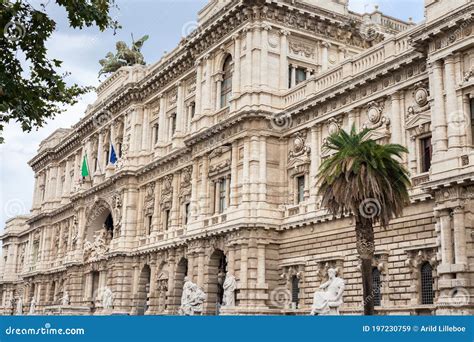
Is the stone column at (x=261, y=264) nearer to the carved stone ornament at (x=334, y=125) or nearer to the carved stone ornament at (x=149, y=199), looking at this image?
the carved stone ornament at (x=334, y=125)

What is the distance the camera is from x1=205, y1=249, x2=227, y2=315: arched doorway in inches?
1347

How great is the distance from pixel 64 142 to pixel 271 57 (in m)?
35.4

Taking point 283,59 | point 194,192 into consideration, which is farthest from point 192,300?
point 283,59

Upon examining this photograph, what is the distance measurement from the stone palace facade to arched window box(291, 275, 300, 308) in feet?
0.28

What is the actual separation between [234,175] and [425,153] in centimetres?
1115

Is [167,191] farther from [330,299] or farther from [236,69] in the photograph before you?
[330,299]

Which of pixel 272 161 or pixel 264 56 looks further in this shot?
pixel 264 56

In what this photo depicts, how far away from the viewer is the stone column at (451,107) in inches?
872

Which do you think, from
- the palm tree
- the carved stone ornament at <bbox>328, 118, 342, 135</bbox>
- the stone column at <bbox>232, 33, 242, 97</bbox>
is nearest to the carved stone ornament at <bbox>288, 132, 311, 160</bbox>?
the carved stone ornament at <bbox>328, 118, 342, 135</bbox>

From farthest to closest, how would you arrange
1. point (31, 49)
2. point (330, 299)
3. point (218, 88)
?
point (218, 88) → point (330, 299) → point (31, 49)

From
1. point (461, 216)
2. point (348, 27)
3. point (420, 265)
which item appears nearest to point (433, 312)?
point (420, 265)

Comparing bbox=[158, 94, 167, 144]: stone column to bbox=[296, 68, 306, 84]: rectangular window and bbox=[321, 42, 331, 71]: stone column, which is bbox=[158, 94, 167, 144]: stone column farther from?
bbox=[321, 42, 331, 71]: stone column

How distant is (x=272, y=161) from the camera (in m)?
32.8

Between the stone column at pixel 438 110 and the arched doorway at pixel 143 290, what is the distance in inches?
1031
